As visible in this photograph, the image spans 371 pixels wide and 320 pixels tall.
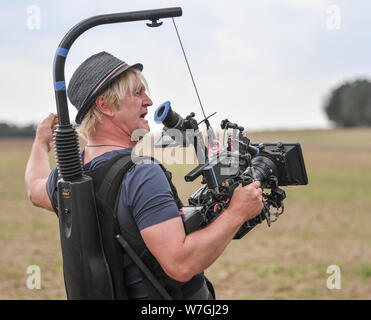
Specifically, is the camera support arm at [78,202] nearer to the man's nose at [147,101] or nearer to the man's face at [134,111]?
the man's face at [134,111]

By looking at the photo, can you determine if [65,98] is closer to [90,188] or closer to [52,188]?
[90,188]

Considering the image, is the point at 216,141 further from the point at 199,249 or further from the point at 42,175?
the point at 42,175

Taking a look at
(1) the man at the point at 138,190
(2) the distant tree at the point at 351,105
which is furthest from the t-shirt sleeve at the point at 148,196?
(2) the distant tree at the point at 351,105

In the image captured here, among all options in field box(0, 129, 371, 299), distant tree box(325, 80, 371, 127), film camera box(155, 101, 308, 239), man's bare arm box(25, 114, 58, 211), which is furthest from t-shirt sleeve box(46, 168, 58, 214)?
distant tree box(325, 80, 371, 127)

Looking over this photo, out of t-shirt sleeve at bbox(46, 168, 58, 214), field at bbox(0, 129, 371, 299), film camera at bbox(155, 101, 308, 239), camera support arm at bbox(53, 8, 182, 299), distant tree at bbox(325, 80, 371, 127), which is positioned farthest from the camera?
distant tree at bbox(325, 80, 371, 127)

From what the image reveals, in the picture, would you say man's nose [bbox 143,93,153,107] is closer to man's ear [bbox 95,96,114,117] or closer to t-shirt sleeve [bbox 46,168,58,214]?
man's ear [bbox 95,96,114,117]

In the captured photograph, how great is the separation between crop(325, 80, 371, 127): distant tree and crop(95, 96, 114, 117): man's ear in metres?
92.2

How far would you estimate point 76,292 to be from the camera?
266 cm

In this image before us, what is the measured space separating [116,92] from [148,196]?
2.12 feet

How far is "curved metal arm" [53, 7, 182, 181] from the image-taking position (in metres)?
2.57

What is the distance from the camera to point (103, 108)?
2.71m

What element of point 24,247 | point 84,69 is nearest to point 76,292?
point 84,69

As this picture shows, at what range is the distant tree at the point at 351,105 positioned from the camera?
90.8 m
